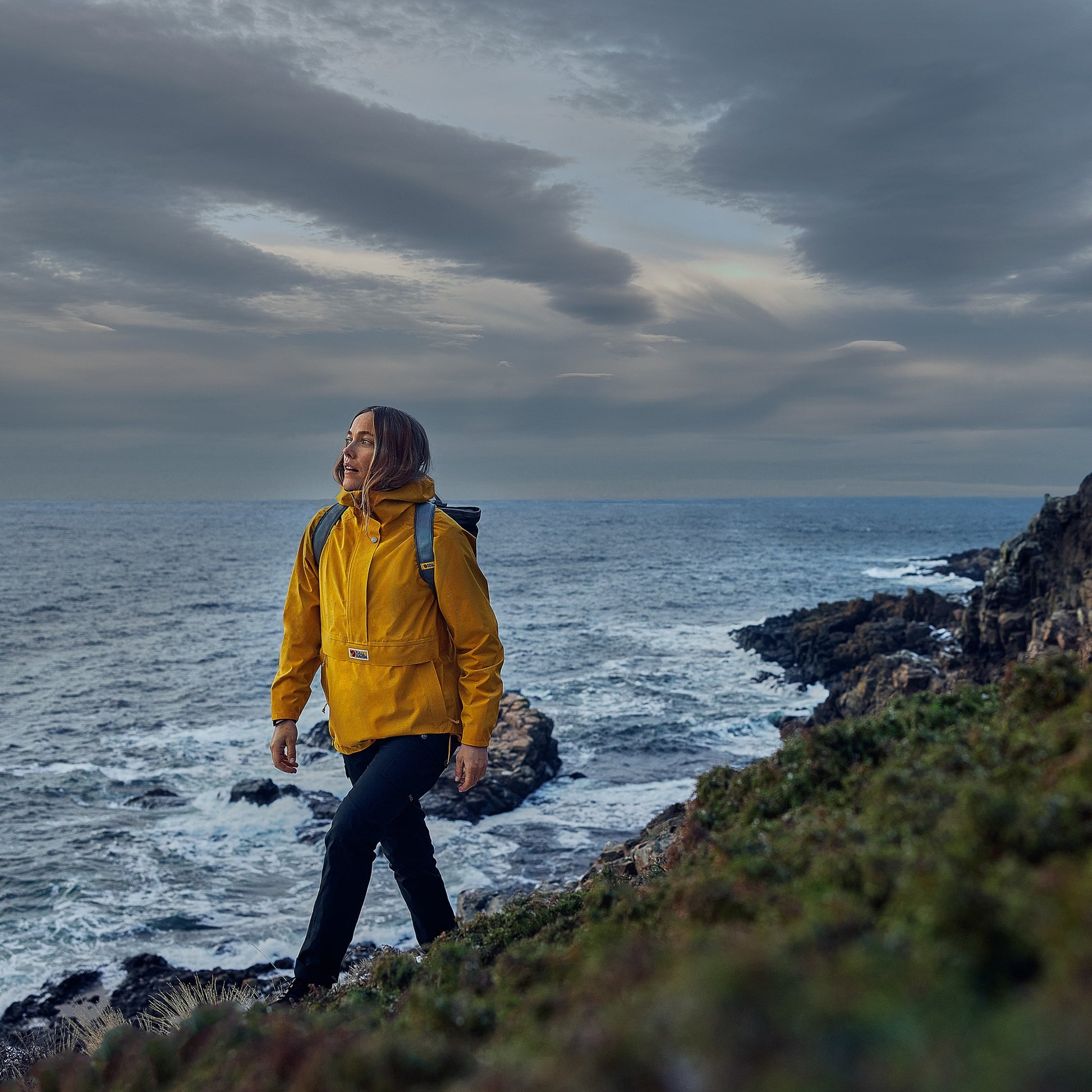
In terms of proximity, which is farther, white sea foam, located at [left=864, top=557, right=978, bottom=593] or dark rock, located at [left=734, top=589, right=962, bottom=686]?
white sea foam, located at [left=864, top=557, right=978, bottom=593]

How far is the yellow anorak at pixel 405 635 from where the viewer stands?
16.2ft

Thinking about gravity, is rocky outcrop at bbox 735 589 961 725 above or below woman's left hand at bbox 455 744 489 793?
below

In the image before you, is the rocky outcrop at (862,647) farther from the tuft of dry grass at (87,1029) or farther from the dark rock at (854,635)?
the tuft of dry grass at (87,1029)

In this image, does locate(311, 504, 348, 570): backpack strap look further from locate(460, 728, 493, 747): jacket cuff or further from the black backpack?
locate(460, 728, 493, 747): jacket cuff

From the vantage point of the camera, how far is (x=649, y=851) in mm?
5551

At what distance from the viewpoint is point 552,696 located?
27.2 metres

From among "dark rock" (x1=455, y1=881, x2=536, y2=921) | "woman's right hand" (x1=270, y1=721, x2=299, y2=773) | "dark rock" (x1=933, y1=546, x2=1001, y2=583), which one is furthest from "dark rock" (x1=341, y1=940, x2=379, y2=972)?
"dark rock" (x1=933, y1=546, x2=1001, y2=583)

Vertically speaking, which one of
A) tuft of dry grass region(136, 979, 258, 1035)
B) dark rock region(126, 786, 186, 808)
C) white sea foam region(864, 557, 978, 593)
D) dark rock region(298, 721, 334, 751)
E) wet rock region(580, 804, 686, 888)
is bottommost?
dark rock region(126, 786, 186, 808)

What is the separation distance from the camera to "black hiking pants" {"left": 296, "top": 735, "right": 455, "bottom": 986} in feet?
15.2

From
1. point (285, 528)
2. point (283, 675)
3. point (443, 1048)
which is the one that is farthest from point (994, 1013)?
point (285, 528)

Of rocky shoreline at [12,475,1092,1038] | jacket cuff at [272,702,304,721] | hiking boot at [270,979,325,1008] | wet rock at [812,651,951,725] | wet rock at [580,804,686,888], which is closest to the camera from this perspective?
hiking boot at [270,979,325,1008]

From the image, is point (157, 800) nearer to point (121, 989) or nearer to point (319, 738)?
point (319, 738)

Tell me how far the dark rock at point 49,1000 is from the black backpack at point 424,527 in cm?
959

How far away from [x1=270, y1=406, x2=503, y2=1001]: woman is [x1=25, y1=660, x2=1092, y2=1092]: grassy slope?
45.4 inches
